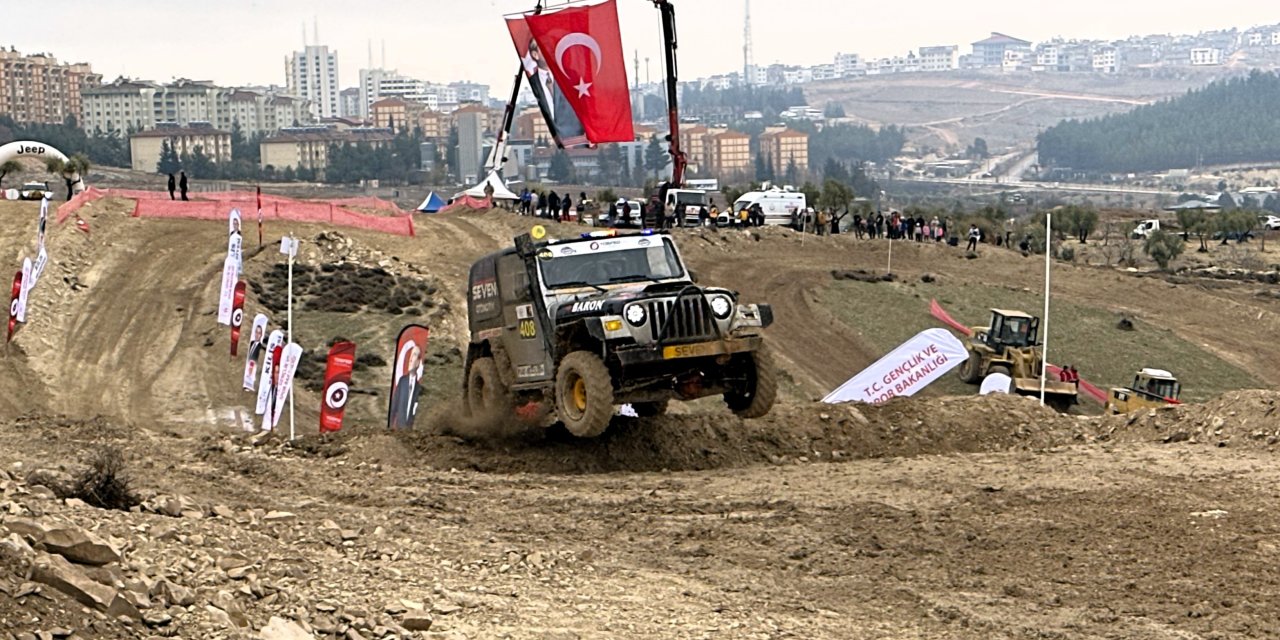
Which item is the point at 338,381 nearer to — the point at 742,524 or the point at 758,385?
the point at 758,385

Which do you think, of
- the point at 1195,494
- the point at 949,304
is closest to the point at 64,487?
the point at 1195,494

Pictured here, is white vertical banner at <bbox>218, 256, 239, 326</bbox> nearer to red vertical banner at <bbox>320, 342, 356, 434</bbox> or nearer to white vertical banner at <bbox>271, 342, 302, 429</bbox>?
white vertical banner at <bbox>271, 342, 302, 429</bbox>

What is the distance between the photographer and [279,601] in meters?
10.2

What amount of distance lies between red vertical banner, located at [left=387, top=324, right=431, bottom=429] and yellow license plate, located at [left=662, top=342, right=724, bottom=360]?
6719 mm

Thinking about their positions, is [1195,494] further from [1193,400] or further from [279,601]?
[1193,400]

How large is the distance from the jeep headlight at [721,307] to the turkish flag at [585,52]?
30.3 ft

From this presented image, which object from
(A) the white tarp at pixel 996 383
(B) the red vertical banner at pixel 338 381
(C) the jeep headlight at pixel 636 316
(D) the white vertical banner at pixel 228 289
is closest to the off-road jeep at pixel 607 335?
(C) the jeep headlight at pixel 636 316

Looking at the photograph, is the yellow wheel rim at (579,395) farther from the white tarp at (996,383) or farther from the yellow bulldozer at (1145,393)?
the yellow bulldozer at (1145,393)

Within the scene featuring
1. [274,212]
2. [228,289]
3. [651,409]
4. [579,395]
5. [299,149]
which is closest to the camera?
[579,395]

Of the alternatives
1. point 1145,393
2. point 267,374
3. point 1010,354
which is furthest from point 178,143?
point 267,374

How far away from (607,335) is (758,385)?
1839 mm

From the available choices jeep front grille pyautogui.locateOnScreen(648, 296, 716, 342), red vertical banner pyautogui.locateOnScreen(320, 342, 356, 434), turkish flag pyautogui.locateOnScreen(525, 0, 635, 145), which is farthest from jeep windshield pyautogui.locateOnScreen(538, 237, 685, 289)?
turkish flag pyautogui.locateOnScreen(525, 0, 635, 145)

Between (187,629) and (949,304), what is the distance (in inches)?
1554

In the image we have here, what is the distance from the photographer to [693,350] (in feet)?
57.0
